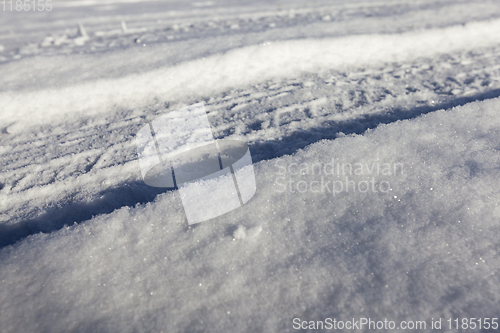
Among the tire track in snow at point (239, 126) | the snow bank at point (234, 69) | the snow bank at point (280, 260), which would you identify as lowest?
the snow bank at point (280, 260)

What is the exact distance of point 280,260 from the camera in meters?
1.33

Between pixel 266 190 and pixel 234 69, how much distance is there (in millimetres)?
1729

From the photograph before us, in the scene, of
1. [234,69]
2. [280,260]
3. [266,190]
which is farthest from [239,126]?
[280,260]

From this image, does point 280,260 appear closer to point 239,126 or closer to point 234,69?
point 239,126

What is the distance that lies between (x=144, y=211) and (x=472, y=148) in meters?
2.05

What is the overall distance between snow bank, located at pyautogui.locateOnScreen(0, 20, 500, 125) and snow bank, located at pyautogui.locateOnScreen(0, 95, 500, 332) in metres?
1.44

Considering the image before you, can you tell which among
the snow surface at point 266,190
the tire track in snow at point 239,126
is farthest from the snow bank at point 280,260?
the tire track in snow at point 239,126

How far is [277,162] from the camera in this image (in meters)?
1.77

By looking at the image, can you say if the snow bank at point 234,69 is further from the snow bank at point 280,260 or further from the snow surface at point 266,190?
the snow bank at point 280,260

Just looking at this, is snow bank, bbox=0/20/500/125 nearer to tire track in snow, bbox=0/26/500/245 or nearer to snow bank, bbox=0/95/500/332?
tire track in snow, bbox=0/26/500/245

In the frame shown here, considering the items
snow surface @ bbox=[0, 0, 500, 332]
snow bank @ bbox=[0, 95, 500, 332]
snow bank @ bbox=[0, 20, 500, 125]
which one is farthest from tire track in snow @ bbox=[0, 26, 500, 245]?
snow bank @ bbox=[0, 95, 500, 332]

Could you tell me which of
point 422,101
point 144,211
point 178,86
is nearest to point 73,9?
point 178,86

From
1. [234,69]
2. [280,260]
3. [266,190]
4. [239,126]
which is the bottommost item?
[280,260]

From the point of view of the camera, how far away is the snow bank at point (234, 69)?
251 centimetres
